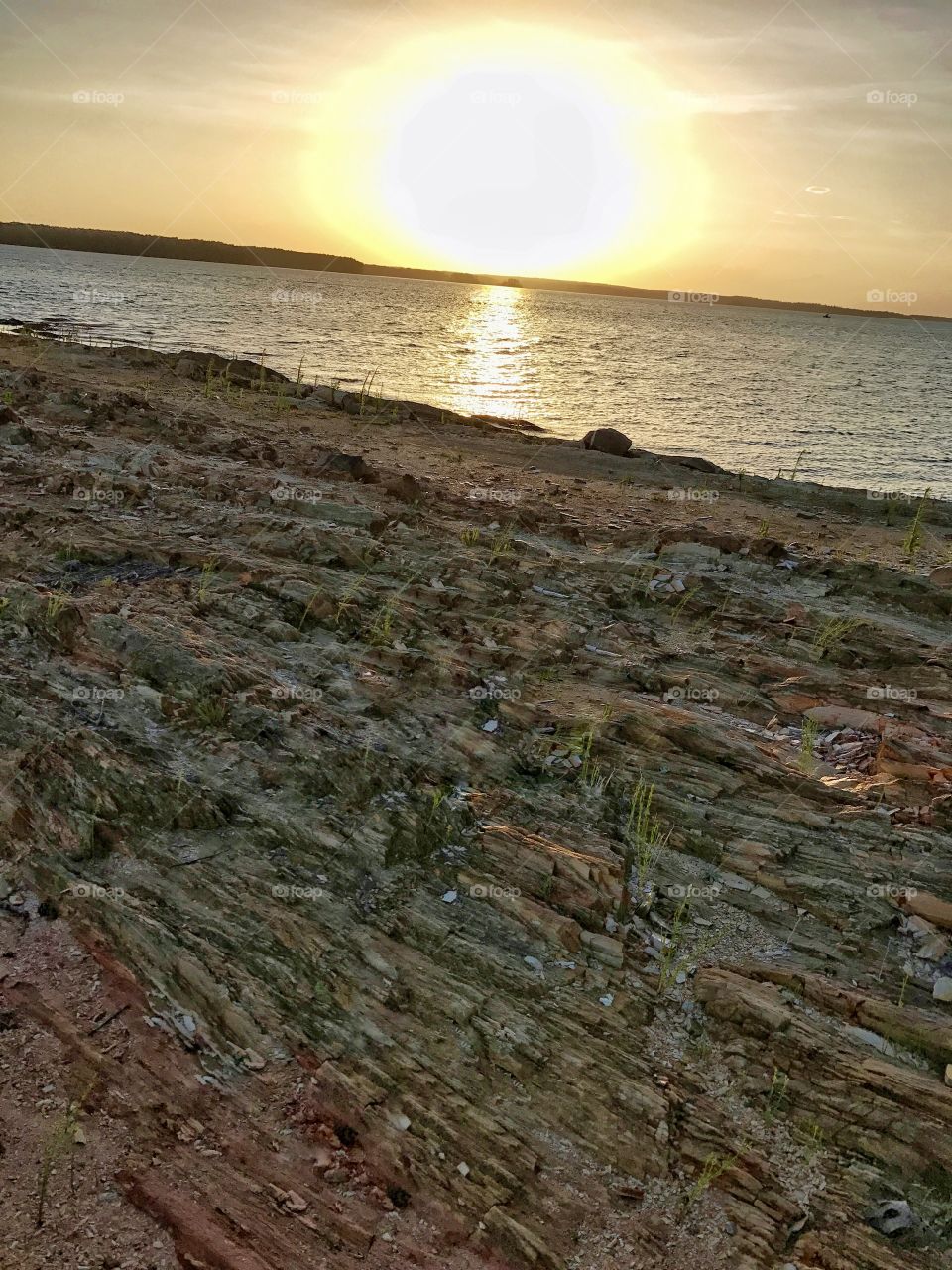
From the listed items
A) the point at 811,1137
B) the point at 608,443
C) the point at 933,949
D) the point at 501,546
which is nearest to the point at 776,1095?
the point at 811,1137

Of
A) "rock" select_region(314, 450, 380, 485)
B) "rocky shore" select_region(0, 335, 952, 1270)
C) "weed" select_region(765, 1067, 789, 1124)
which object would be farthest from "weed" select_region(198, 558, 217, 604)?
"weed" select_region(765, 1067, 789, 1124)

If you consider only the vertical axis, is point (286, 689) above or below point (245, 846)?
above

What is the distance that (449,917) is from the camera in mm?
6082

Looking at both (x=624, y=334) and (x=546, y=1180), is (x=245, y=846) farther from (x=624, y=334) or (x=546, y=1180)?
(x=624, y=334)

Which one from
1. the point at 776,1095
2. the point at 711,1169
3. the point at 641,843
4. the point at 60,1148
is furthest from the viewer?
the point at 641,843

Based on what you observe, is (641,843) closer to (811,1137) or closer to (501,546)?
(811,1137)

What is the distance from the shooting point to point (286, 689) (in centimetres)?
820

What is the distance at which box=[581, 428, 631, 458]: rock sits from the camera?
90.2 feet

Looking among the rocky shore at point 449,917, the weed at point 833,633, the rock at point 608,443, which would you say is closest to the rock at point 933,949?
the rocky shore at point 449,917

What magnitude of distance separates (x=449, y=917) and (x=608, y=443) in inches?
917

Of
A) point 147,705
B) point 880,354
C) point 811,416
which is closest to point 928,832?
point 147,705

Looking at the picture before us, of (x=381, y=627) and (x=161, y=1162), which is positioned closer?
(x=161, y=1162)

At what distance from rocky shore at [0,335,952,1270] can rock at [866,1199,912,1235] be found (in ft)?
0.05

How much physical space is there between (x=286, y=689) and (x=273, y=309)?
94.1 metres
